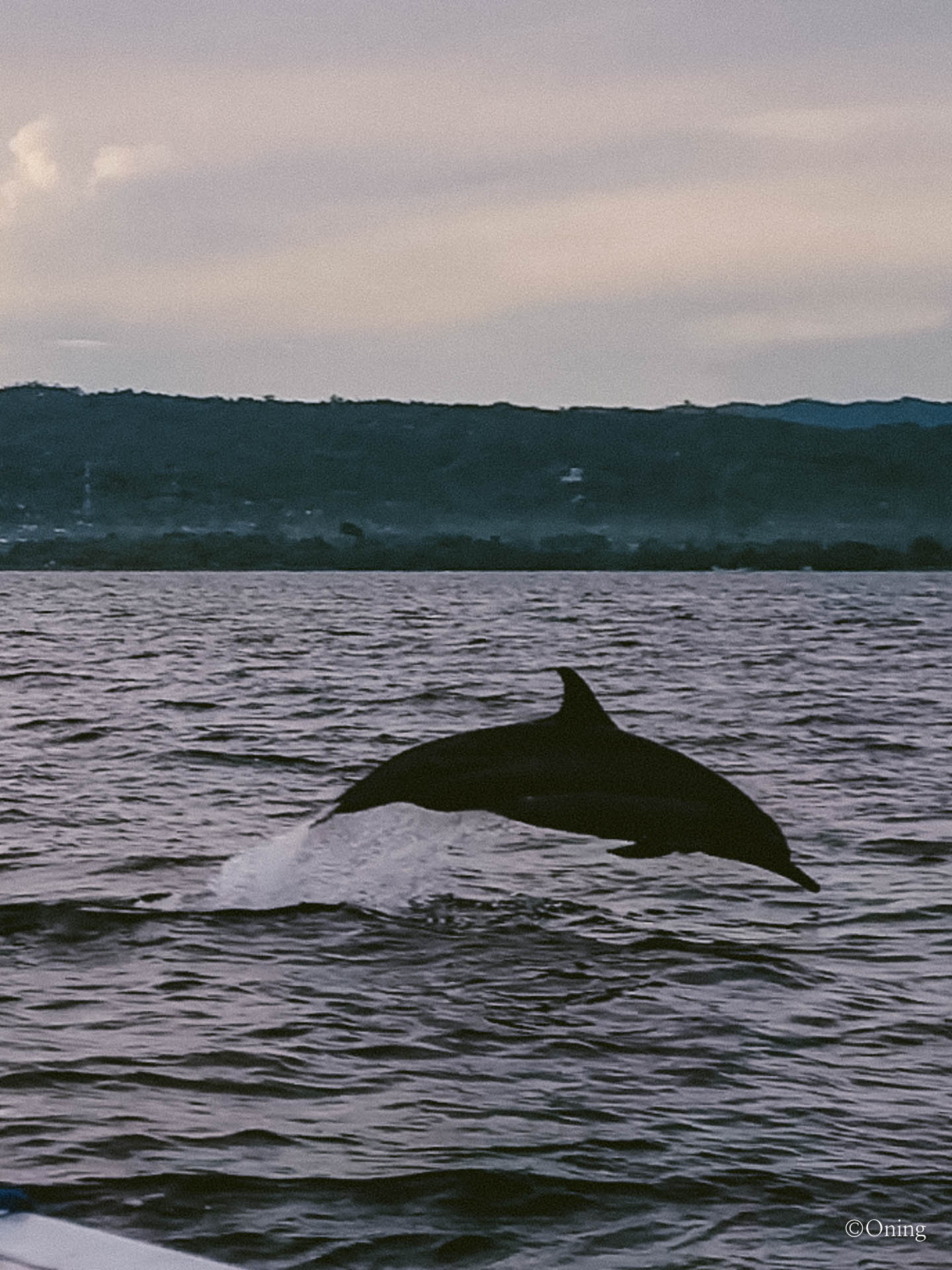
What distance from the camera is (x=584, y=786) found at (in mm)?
14531

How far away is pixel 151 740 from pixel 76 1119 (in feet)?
73.2

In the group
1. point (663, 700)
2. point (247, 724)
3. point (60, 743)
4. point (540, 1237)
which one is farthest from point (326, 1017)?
point (663, 700)

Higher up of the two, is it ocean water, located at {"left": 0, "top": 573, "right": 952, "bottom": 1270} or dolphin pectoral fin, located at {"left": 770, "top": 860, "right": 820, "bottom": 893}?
dolphin pectoral fin, located at {"left": 770, "top": 860, "right": 820, "bottom": 893}

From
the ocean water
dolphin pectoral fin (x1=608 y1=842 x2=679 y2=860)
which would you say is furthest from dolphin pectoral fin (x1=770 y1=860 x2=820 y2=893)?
dolphin pectoral fin (x1=608 y1=842 x2=679 y2=860)

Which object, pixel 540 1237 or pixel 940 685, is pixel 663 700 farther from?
pixel 540 1237

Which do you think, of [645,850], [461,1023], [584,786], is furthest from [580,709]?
[461,1023]

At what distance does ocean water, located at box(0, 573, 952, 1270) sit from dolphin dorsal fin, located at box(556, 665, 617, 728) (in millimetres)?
1917

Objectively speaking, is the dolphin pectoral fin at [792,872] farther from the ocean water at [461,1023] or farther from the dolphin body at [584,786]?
the ocean water at [461,1023]

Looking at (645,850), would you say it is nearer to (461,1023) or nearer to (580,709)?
(580,709)

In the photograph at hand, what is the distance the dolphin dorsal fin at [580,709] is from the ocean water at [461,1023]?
192cm

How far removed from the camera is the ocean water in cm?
982

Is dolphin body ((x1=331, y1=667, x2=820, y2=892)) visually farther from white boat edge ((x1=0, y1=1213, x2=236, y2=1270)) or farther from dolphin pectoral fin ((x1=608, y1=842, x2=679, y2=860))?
white boat edge ((x1=0, y1=1213, x2=236, y2=1270))

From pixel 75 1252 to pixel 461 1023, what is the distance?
6.37m

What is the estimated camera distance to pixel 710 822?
14562 millimetres
